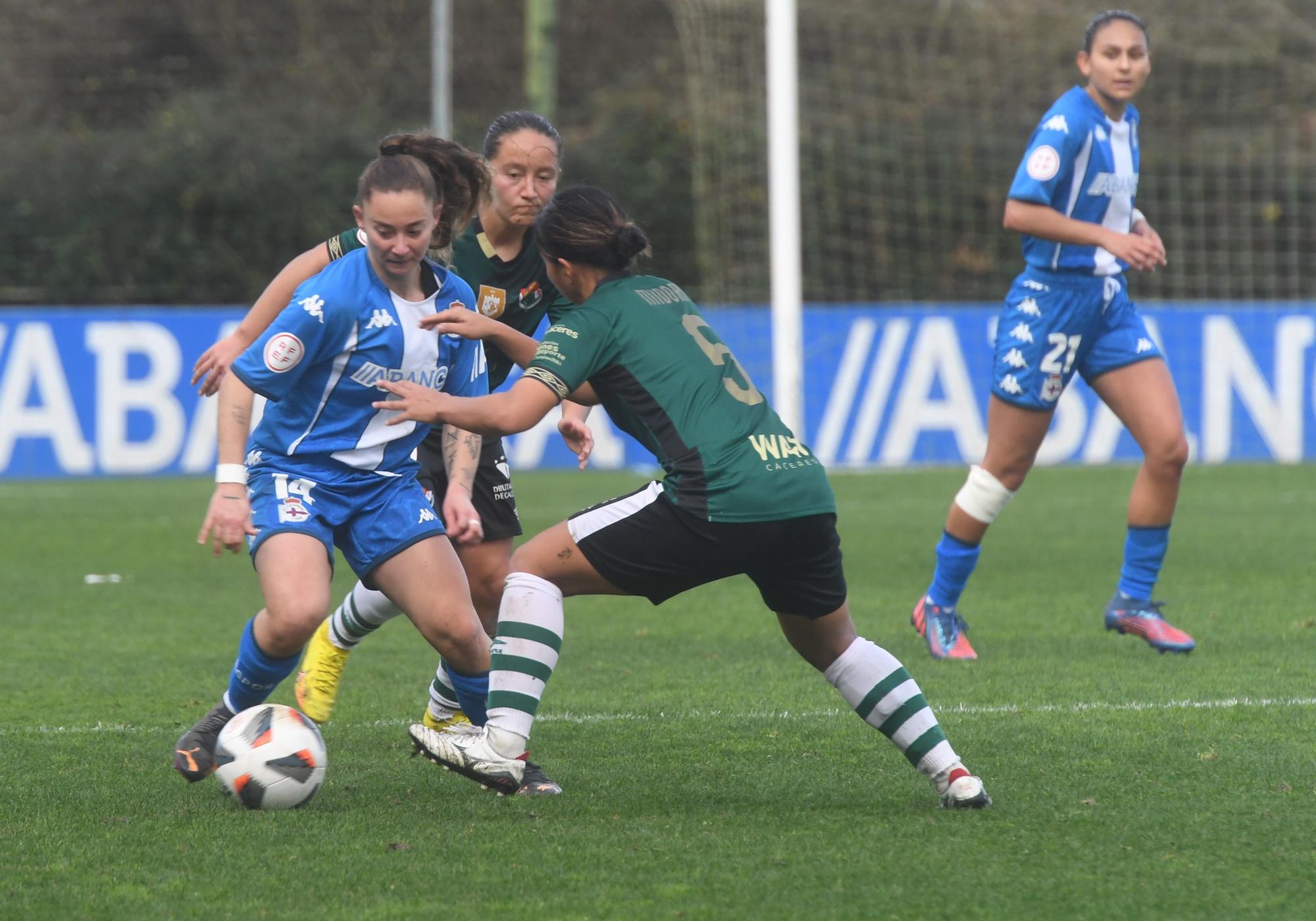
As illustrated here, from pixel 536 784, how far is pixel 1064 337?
313 cm

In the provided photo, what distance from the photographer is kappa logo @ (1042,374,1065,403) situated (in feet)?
21.7

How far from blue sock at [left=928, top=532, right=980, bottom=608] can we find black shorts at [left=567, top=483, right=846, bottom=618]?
258 cm

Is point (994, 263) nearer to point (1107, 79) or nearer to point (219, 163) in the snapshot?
point (219, 163)

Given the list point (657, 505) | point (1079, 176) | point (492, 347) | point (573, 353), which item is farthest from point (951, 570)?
point (573, 353)

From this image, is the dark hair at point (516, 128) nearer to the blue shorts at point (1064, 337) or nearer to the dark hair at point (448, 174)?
the dark hair at point (448, 174)

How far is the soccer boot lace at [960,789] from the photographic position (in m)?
4.11

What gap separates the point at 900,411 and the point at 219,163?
30.2 feet

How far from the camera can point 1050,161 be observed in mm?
6484

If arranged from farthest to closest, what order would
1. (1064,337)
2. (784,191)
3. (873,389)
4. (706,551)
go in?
(873,389), (784,191), (1064,337), (706,551)

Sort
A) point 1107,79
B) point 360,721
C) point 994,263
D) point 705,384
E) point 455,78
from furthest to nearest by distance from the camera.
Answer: point 455,78, point 994,263, point 1107,79, point 360,721, point 705,384

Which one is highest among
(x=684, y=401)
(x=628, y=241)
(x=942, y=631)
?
(x=628, y=241)

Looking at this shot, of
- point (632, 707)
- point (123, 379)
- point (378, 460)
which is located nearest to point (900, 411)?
point (123, 379)

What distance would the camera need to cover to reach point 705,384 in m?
4.14

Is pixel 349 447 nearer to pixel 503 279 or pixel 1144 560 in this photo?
pixel 503 279
